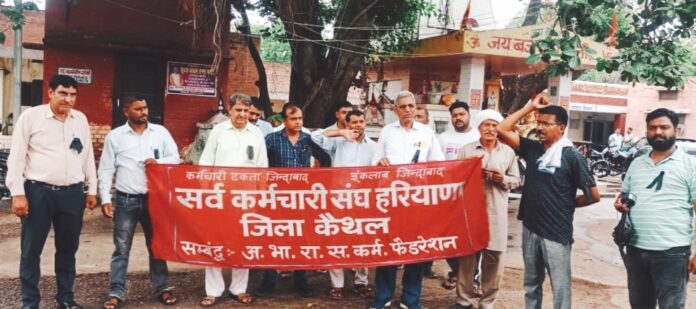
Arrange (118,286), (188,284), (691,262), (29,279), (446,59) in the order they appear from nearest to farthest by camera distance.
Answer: (691,262), (29,279), (118,286), (188,284), (446,59)

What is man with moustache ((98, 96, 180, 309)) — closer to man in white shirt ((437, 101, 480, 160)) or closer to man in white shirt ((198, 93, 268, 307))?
man in white shirt ((198, 93, 268, 307))

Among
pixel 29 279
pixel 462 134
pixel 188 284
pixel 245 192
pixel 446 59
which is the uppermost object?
pixel 446 59

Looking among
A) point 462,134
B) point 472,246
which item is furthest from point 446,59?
point 472,246

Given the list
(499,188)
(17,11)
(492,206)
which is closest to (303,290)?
(492,206)

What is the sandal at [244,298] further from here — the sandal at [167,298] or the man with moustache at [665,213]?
the man with moustache at [665,213]

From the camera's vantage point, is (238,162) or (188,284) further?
(188,284)

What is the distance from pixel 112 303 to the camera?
4.21 metres

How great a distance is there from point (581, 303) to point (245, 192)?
3142 mm

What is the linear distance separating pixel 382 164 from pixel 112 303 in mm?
2308

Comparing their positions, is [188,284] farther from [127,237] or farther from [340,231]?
[340,231]

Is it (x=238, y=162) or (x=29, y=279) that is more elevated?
(x=238, y=162)

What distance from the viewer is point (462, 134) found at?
5.07 metres

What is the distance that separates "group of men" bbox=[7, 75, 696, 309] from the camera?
3.40 meters

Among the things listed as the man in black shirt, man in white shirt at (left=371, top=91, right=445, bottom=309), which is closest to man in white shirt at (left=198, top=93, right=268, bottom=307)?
man in white shirt at (left=371, top=91, right=445, bottom=309)
